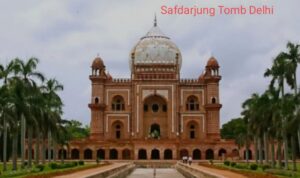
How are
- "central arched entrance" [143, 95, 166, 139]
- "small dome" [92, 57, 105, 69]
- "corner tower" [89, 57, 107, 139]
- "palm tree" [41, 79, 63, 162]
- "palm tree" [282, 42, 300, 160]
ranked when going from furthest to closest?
"central arched entrance" [143, 95, 166, 139]
"small dome" [92, 57, 105, 69]
"corner tower" [89, 57, 107, 139]
"palm tree" [41, 79, 63, 162]
"palm tree" [282, 42, 300, 160]

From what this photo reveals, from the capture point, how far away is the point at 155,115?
2378 inches

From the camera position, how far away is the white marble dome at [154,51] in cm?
6259

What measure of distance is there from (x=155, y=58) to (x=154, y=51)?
1.11 metres

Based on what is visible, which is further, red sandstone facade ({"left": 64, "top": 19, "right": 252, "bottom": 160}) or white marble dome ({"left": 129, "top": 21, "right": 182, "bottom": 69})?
white marble dome ({"left": 129, "top": 21, "right": 182, "bottom": 69})

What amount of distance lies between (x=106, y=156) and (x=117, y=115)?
6299 millimetres

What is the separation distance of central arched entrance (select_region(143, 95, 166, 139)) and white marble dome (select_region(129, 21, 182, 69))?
4.77 metres

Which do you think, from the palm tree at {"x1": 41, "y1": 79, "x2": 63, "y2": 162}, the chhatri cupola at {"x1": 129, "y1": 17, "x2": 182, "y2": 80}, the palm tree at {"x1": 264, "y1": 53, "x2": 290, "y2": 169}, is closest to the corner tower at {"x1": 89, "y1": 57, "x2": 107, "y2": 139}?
the chhatri cupola at {"x1": 129, "y1": 17, "x2": 182, "y2": 80}

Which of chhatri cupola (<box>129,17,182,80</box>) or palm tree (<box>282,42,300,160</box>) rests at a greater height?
chhatri cupola (<box>129,17,182,80</box>)

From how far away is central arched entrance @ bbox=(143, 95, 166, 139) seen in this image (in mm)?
59969

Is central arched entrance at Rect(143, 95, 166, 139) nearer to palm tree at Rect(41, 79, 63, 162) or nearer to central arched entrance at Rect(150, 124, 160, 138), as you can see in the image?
central arched entrance at Rect(150, 124, 160, 138)

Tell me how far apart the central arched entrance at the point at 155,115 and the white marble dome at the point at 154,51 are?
477 centimetres

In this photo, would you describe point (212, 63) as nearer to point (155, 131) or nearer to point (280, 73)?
point (155, 131)

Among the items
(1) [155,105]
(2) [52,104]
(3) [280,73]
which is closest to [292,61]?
(3) [280,73]

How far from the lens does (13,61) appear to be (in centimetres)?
3108
